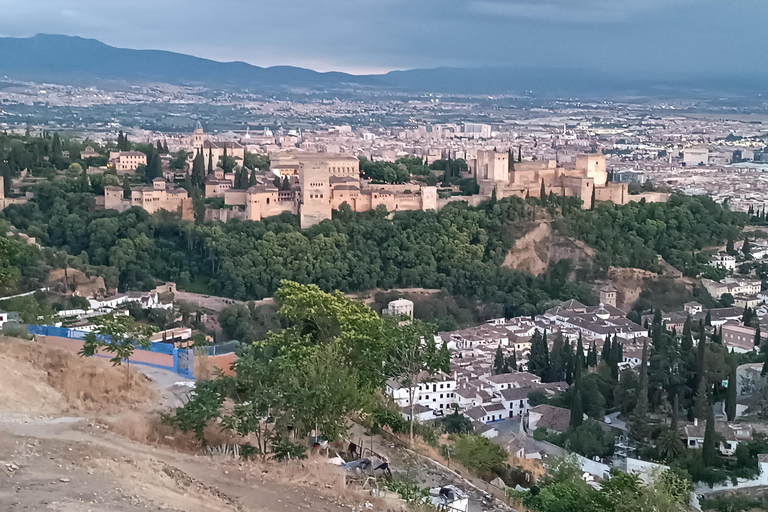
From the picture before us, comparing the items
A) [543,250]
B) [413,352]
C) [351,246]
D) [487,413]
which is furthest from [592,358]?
[413,352]

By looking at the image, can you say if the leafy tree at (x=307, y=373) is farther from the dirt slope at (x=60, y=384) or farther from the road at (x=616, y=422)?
the road at (x=616, y=422)

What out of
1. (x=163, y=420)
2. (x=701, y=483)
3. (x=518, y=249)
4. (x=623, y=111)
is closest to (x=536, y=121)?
(x=623, y=111)

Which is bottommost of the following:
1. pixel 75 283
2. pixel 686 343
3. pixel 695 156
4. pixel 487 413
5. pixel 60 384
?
pixel 487 413

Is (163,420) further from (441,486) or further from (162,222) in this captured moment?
(162,222)

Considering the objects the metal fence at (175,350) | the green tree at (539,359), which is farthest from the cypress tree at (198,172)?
the metal fence at (175,350)

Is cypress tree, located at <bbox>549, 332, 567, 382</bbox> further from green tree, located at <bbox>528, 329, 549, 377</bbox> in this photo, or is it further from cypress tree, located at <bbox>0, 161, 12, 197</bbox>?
cypress tree, located at <bbox>0, 161, 12, 197</bbox>

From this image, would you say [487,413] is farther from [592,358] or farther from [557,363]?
[592,358]

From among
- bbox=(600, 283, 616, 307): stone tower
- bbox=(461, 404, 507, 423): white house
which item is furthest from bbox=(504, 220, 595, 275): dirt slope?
bbox=(461, 404, 507, 423): white house
